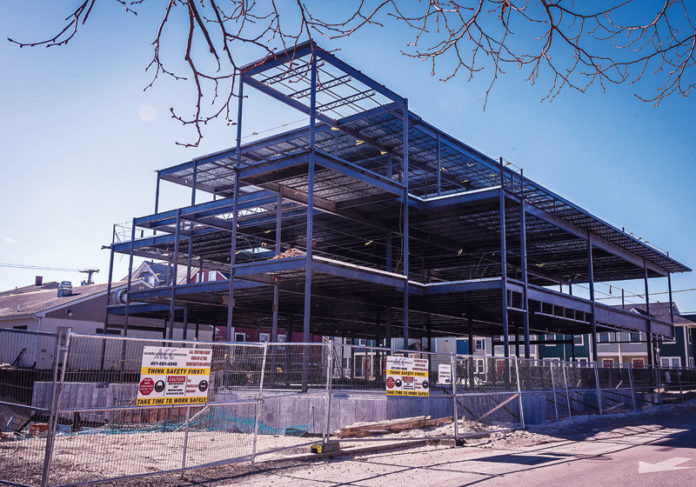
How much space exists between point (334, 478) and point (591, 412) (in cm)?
1792

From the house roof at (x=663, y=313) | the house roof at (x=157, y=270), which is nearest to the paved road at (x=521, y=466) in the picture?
the house roof at (x=157, y=270)

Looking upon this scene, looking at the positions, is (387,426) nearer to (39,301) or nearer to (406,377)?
(406,377)

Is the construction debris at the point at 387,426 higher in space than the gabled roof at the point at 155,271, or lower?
lower

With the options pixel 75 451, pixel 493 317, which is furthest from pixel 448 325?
pixel 75 451

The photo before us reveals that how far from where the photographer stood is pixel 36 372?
30.9ft

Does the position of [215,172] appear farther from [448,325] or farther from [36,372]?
[36,372]

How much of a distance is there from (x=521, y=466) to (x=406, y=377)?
11.1 ft

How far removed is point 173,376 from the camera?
967 centimetres

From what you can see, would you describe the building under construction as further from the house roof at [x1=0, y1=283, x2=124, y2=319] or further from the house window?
the house window

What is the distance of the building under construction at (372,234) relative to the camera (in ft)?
77.5

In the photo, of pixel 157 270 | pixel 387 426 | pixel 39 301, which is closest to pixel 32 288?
pixel 157 270

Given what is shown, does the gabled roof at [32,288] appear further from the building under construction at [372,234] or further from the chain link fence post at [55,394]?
the chain link fence post at [55,394]

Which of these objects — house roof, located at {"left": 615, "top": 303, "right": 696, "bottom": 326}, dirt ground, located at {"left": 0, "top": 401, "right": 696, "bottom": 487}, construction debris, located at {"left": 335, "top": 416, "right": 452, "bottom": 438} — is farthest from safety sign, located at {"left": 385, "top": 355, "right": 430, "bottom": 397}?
house roof, located at {"left": 615, "top": 303, "right": 696, "bottom": 326}

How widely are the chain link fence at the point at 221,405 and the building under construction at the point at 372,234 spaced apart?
3.80 meters
